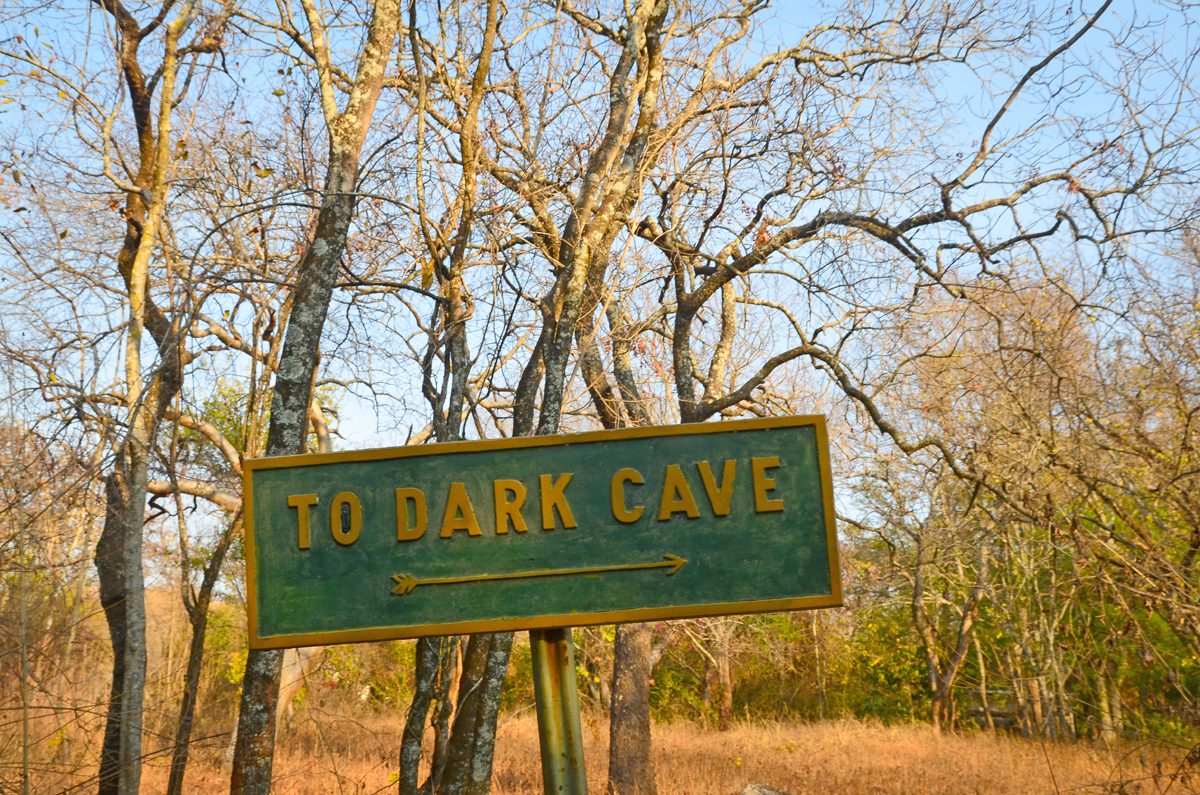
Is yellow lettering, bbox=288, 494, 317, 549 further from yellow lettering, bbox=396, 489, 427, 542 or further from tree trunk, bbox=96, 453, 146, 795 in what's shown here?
tree trunk, bbox=96, 453, 146, 795

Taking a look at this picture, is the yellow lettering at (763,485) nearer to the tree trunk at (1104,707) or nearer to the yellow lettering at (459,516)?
the yellow lettering at (459,516)

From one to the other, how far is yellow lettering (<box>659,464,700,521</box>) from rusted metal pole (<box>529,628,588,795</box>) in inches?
21.3

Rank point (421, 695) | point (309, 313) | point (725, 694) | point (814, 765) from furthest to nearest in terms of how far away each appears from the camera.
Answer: point (725, 694) → point (814, 765) → point (421, 695) → point (309, 313)

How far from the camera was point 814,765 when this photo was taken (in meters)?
11.8

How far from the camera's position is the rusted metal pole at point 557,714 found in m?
2.73

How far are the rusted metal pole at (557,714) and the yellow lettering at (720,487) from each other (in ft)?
2.16

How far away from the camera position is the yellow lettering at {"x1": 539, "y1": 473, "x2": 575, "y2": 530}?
9.03 feet

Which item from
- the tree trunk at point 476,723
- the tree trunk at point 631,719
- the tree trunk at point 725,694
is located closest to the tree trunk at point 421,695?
the tree trunk at point 476,723

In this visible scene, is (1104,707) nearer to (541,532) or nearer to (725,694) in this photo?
(541,532)

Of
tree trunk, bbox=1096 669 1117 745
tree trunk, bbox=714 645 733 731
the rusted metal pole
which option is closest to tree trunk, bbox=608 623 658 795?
tree trunk, bbox=1096 669 1117 745

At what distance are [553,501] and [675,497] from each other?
1.27 feet

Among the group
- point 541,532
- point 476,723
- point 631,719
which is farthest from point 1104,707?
point 541,532

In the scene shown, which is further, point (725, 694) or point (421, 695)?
point (725, 694)

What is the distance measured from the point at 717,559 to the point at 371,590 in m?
1.08
